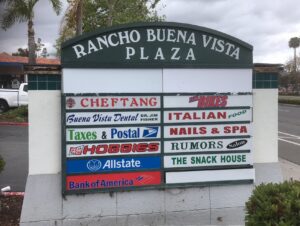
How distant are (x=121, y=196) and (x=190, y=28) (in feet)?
→ 7.63

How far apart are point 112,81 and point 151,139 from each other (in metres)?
0.89

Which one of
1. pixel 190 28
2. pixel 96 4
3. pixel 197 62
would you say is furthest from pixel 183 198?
pixel 96 4

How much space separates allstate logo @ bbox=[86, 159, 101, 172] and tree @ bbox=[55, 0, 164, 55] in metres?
15.8

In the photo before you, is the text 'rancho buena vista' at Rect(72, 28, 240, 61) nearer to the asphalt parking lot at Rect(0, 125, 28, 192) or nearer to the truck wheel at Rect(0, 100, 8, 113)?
the asphalt parking lot at Rect(0, 125, 28, 192)

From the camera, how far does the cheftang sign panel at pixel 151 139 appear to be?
6117mm

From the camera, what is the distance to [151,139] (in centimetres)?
632

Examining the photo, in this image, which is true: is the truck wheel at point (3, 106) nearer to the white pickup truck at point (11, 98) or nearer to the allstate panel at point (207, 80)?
the white pickup truck at point (11, 98)

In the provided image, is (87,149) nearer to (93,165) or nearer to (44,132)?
(93,165)

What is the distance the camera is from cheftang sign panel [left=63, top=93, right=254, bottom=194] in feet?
20.1

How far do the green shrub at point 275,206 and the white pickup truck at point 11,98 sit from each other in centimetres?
2271

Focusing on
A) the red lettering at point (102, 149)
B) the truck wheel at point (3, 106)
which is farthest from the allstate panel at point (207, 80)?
the truck wheel at point (3, 106)

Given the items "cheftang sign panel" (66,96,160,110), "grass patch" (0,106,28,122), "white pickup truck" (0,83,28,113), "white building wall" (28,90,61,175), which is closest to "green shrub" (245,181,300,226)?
"cheftang sign panel" (66,96,160,110)

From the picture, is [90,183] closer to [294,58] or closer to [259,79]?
[259,79]

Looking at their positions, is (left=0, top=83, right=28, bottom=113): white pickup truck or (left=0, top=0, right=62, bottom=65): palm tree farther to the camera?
(left=0, top=83, right=28, bottom=113): white pickup truck
